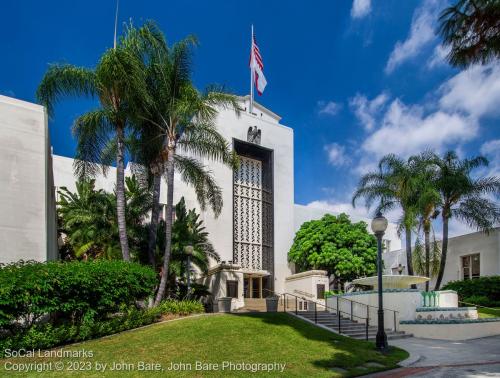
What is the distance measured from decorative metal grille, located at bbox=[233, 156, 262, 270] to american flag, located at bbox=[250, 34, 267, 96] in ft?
16.9

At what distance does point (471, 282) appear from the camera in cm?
2759

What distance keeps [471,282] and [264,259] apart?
12.8 meters

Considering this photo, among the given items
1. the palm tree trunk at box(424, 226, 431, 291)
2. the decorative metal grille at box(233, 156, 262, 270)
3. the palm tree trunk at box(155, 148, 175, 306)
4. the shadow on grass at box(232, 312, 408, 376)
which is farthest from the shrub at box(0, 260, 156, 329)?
the palm tree trunk at box(424, 226, 431, 291)

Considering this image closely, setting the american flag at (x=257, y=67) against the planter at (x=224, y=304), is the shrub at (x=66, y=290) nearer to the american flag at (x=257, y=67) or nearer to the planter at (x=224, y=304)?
the planter at (x=224, y=304)

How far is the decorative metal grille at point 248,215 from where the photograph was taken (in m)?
31.5

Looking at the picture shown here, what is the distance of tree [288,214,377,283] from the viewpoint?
1213 inches

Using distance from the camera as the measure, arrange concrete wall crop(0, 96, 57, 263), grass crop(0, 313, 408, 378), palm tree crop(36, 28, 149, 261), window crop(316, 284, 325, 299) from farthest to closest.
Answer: window crop(316, 284, 325, 299) → palm tree crop(36, 28, 149, 261) → concrete wall crop(0, 96, 57, 263) → grass crop(0, 313, 408, 378)

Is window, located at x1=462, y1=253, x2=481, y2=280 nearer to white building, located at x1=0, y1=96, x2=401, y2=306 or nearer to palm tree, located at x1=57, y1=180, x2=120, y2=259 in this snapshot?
white building, located at x1=0, y1=96, x2=401, y2=306

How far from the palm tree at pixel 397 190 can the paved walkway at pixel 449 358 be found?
9.32 meters

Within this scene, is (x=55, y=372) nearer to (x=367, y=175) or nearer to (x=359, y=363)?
(x=359, y=363)

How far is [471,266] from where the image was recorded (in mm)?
30203

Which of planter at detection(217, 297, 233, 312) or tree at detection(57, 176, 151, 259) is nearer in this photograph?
planter at detection(217, 297, 233, 312)

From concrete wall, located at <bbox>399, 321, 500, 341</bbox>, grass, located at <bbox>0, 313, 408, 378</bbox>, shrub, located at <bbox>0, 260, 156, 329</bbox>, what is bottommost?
concrete wall, located at <bbox>399, 321, 500, 341</bbox>

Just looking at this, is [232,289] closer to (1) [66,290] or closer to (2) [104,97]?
(2) [104,97]
